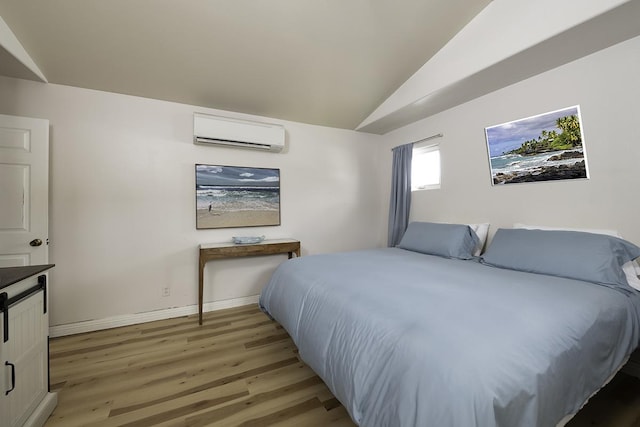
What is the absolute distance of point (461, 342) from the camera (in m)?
0.93

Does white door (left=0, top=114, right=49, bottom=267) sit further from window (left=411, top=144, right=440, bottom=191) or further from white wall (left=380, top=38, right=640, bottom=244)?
white wall (left=380, top=38, right=640, bottom=244)

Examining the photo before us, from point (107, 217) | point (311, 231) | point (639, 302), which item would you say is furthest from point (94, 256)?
point (639, 302)

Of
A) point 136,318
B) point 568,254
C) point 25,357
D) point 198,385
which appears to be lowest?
point 198,385

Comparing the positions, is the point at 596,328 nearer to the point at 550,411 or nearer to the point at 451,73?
the point at 550,411

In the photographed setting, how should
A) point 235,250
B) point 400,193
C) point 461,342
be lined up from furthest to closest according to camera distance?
1. point 400,193
2. point 235,250
3. point 461,342

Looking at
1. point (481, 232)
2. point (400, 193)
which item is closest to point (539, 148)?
point (481, 232)

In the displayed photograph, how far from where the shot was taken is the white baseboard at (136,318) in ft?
7.88

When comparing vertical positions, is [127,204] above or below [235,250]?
above

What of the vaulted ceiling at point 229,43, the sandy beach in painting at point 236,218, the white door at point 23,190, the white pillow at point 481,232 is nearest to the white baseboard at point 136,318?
the white door at point 23,190

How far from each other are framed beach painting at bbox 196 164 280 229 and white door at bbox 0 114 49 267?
1.21 meters

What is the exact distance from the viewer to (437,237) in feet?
8.48

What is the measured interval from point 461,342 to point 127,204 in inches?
120

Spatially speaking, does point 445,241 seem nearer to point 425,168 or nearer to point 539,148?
point 539,148

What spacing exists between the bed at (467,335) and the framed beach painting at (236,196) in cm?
141
